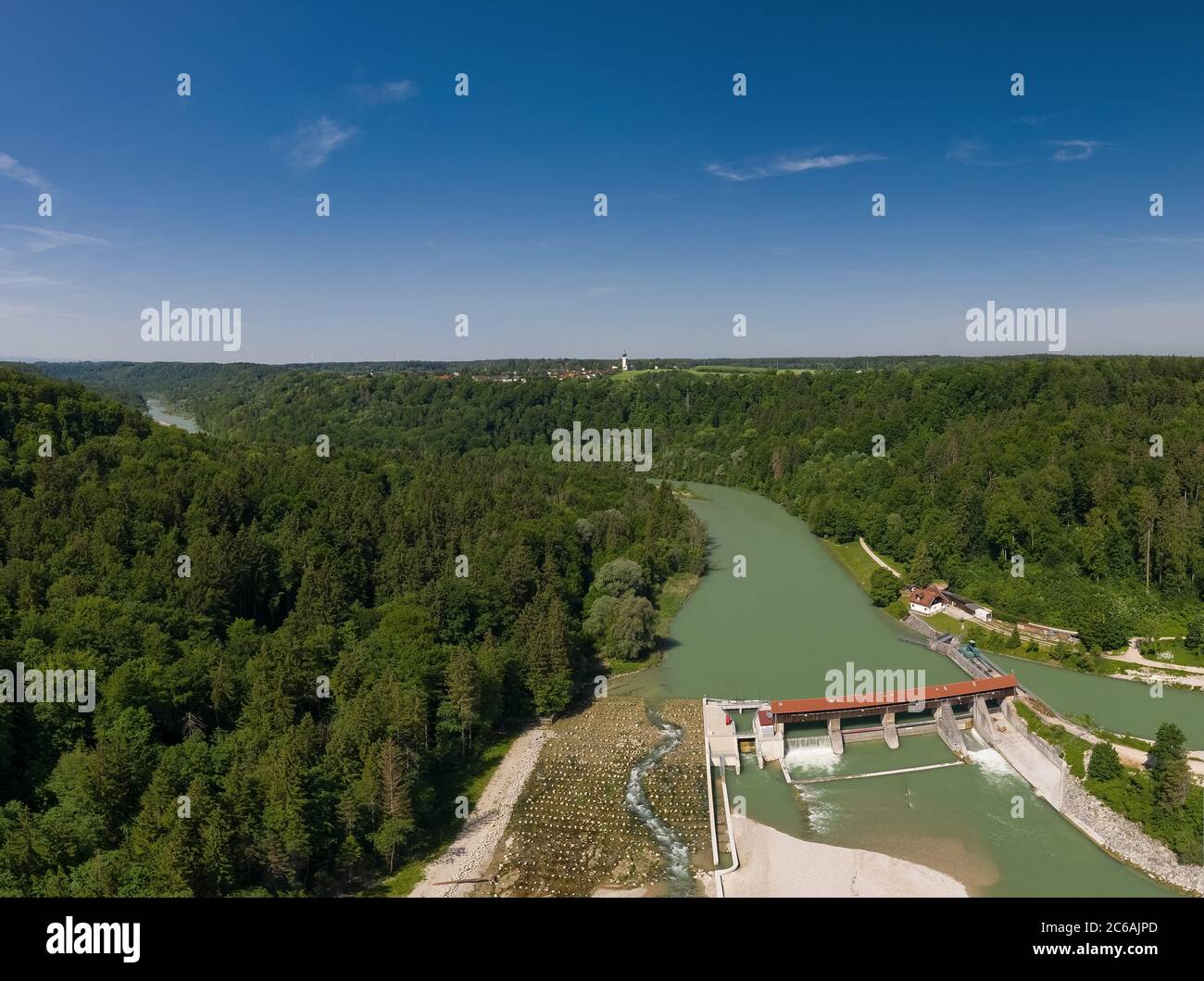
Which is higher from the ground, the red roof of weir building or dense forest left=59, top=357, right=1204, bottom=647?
dense forest left=59, top=357, right=1204, bottom=647

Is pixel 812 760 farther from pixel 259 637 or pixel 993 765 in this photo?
pixel 259 637

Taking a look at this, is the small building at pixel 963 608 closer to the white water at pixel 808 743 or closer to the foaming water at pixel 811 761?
the white water at pixel 808 743

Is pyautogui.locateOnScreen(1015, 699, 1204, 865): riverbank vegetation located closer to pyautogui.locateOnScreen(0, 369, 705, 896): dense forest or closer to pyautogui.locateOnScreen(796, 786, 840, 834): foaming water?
pyautogui.locateOnScreen(796, 786, 840, 834): foaming water

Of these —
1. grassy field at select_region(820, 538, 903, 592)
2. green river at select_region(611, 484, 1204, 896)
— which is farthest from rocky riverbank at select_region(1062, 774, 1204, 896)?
grassy field at select_region(820, 538, 903, 592)

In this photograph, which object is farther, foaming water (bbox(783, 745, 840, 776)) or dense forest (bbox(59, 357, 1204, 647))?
dense forest (bbox(59, 357, 1204, 647))

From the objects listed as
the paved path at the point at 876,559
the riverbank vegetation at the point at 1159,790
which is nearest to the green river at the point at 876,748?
the riverbank vegetation at the point at 1159,790
